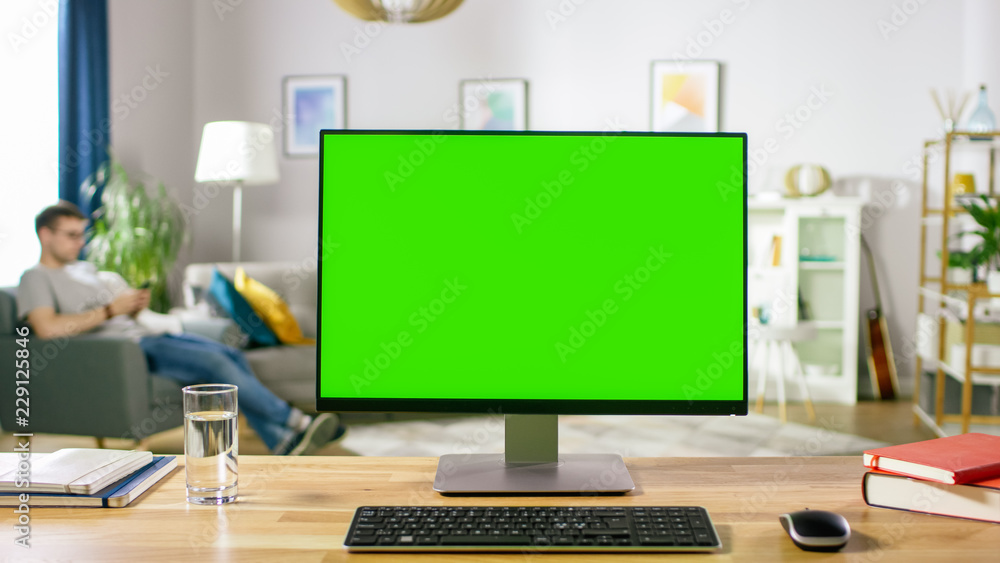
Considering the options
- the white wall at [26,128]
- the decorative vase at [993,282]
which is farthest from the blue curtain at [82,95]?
the decorative vase at [993,282]

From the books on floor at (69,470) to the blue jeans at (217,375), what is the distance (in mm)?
2073

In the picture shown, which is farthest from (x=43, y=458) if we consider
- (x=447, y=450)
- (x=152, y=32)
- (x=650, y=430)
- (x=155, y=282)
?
(x=152, y=32)

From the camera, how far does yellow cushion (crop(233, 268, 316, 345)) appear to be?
3.73 m

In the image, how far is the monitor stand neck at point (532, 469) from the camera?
0.91 metres

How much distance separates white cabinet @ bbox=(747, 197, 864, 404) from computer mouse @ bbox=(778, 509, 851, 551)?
12.2 feet

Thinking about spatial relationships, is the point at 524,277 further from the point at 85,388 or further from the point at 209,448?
the point at 85,388

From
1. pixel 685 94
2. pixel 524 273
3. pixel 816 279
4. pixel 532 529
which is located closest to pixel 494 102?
pixel 685 94

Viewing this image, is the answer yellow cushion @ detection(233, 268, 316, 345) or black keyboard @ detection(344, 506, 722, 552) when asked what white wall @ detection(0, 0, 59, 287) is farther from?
black keyboard @ detection(344, 506, 722, 552)

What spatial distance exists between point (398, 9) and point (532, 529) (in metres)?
2.27

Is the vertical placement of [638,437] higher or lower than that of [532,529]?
lower

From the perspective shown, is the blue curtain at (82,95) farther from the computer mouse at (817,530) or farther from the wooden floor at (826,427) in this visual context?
the computer mouse at (817,530)

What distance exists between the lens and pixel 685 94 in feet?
15.3

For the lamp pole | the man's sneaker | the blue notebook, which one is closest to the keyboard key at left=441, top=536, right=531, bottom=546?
the blue notebook

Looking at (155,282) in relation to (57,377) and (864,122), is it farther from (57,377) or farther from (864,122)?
(864,122)
